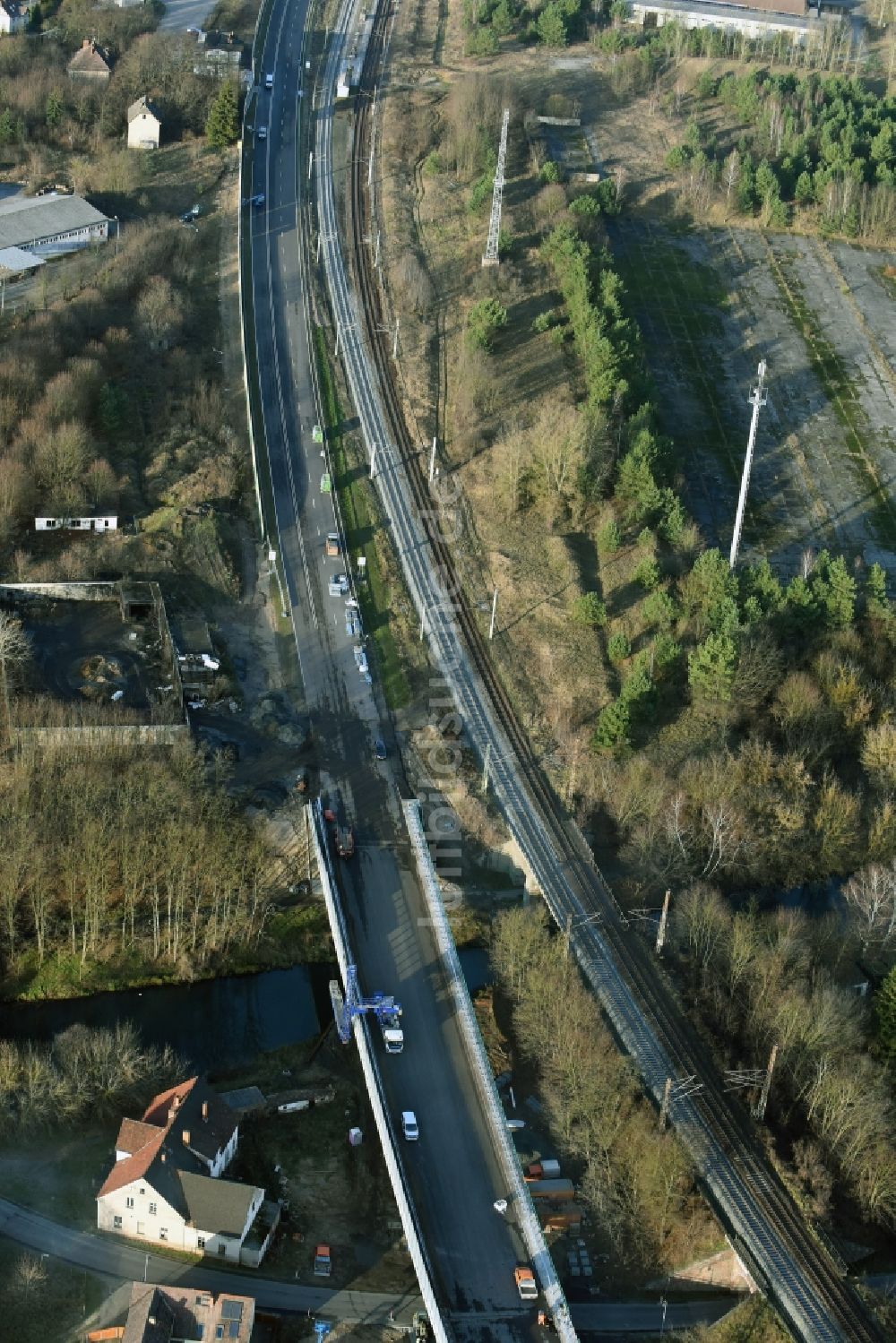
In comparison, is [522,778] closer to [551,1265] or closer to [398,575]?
[398,575]

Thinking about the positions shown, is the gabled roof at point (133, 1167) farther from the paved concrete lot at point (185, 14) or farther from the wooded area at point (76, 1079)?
the paved concrete lot at point (185, 14)

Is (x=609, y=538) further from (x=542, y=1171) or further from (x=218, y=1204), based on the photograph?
(x=218, y=1204)

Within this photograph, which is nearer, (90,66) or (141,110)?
(141,110)

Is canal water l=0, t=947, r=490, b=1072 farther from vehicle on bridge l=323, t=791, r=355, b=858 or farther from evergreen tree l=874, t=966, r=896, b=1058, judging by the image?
evergreen tree l=874, t=966, r=896, b=1058

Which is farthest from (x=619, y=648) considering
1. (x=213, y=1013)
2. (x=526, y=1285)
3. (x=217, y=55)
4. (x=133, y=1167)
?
(x=217, y=55)

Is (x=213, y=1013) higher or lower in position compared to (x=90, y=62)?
lower

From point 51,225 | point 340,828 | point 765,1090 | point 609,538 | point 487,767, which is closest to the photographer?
point 765,1090

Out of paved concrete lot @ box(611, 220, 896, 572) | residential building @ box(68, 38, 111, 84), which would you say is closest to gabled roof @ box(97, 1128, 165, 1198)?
paved concrete lot @ box(611, 220, 896, 572)

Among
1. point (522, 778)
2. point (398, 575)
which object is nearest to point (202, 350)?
point (398, 575)
